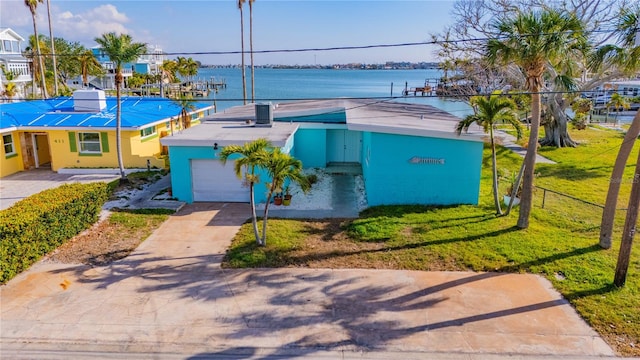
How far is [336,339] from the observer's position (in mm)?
8477

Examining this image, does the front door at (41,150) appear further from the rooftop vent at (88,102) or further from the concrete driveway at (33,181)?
the rooftop vent at (88,102)

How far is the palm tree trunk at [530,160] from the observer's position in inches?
497

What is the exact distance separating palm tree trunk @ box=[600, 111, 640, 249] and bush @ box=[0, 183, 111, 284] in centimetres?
1546

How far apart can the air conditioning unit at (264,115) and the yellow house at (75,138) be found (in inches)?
239

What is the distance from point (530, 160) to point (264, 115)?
11.9 meters

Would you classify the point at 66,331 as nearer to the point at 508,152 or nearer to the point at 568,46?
the point at 568,46

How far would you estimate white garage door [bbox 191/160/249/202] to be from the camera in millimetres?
17141

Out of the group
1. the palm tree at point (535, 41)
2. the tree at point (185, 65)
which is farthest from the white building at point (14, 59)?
the palm tree at point (535, 41)

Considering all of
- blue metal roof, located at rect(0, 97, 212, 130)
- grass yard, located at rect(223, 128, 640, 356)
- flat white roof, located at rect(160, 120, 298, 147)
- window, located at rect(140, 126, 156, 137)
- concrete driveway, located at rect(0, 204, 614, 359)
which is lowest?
concrete driveway, located at rect(0, 204, 614, 359)

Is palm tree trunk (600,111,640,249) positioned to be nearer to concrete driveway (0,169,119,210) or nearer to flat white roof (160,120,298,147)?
flat white roof (160,120,298,147)

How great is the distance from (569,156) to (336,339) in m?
25.1

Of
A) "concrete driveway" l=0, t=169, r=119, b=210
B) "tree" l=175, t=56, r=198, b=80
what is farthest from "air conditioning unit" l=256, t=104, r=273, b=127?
"tree" l=175, t=56, r=198, b=80

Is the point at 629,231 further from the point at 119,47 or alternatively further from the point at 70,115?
the point at 70,115

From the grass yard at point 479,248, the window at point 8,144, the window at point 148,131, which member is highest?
the window at point 148,131
